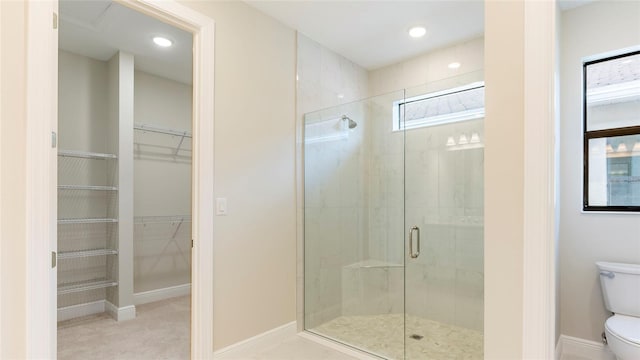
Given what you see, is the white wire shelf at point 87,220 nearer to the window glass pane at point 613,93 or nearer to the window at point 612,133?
the window at point 612,133

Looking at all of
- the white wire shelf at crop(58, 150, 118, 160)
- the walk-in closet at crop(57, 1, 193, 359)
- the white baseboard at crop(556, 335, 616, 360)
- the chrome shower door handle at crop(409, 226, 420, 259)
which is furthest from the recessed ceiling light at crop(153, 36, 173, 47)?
the white baseboard at crop(556, 335, 616, 360)

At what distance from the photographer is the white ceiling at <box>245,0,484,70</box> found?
262 centimetres

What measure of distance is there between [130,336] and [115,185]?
1432 mm

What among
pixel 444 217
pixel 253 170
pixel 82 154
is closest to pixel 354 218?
pixel 444 217

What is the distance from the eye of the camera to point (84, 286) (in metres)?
3.32

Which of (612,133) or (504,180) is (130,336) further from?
(612,133)

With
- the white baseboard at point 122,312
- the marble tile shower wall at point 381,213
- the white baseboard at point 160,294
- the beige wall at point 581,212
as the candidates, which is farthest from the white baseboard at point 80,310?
the beige wall at point 581,212

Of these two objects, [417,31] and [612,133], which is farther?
[417,31]

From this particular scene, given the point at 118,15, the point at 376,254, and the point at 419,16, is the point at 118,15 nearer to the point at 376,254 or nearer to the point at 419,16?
the point at 419,16

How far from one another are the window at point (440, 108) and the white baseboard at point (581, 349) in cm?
179

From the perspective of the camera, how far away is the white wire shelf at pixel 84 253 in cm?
326

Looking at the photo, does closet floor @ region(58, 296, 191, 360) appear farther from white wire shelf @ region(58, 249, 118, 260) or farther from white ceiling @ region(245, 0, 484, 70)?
white ceiling @ region(245, 0, 484, 70)

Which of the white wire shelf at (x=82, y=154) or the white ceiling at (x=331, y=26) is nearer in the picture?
the white ceiling at (x=331, y=26)

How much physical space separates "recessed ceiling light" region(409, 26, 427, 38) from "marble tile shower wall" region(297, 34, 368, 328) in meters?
Answer: 0.76
